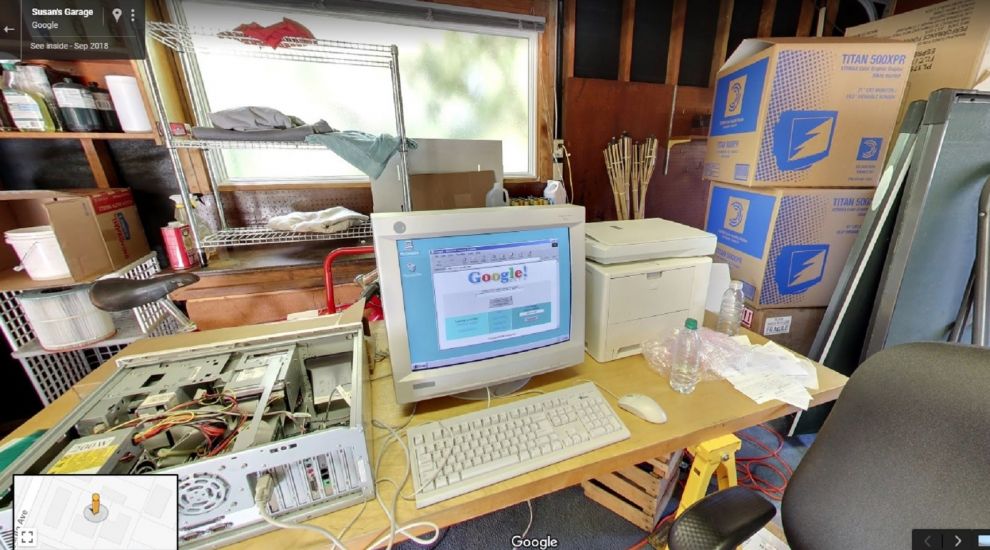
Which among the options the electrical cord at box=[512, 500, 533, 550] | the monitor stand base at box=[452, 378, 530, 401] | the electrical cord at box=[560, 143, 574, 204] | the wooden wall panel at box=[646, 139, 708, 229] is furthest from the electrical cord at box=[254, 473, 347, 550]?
the wooden wall panel at box=[646, 139, 708, 229]

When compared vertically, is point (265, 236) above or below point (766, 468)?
above

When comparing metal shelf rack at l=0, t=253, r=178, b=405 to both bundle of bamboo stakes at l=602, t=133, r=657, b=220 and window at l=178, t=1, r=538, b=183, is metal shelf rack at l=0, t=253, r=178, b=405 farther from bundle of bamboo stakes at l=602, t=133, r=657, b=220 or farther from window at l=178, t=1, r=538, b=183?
bundle of bamboo stakes at l=602, t=133, r=657, b=220

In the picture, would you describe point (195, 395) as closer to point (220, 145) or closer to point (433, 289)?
point (433, 289)

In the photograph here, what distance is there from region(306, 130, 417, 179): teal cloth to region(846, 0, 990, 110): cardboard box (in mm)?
2414

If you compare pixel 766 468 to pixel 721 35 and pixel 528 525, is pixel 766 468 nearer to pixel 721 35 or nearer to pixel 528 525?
pixel 528 525

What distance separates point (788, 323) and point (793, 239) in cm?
41

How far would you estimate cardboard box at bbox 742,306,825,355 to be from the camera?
1595 mm

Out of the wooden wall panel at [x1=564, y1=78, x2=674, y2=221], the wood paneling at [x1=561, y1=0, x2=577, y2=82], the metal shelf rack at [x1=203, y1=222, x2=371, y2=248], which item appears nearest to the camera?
the metal shelf rack at [x1=203, y1=222, x2=371, y2=248]

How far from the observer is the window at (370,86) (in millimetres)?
1785

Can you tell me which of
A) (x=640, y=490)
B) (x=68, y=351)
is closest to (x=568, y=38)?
(x=640, y=490)

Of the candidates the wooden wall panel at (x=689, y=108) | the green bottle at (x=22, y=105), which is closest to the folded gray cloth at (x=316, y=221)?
the green bottle at (x=22, y=105)

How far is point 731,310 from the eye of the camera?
1133 millimetres

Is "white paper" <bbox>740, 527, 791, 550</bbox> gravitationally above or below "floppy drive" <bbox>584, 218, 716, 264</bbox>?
below

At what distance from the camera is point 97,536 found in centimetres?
44
